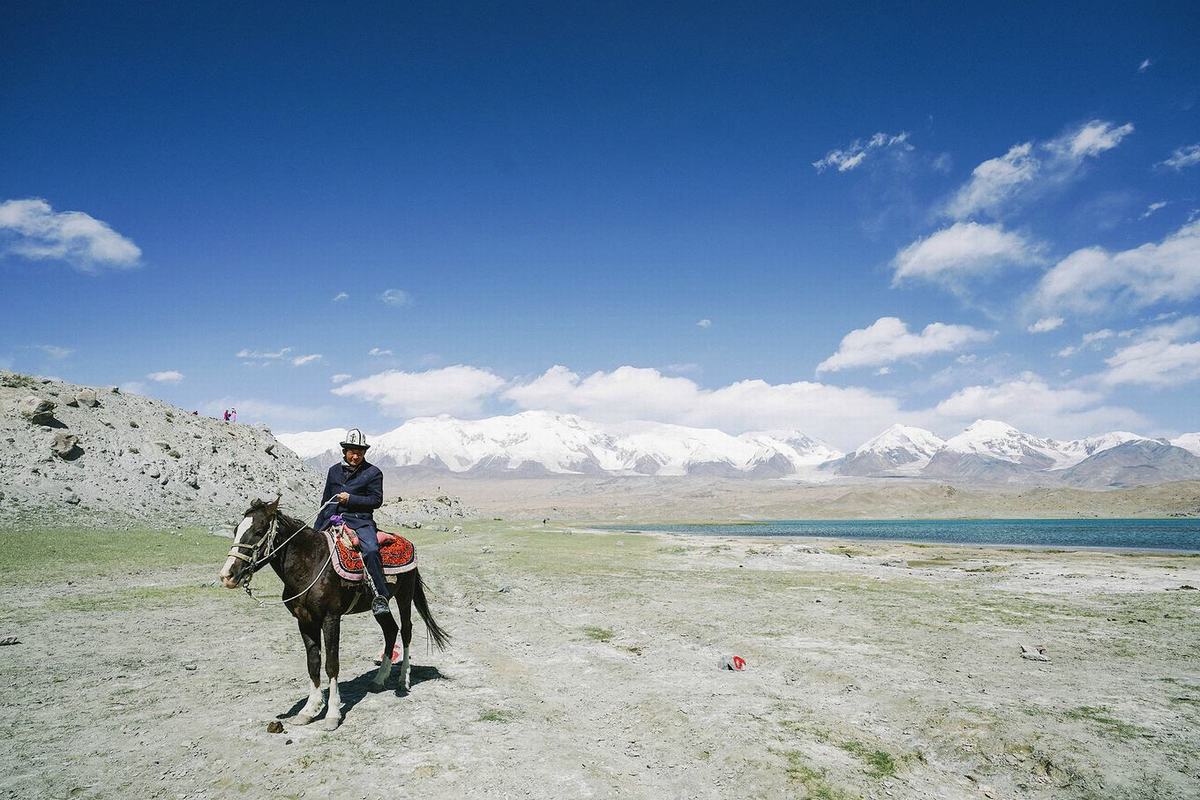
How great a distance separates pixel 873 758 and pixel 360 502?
8.65 m

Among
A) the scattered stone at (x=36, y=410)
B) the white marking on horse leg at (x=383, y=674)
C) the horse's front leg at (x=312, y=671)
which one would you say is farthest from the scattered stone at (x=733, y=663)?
the scattered stone at (x=36, y=410)

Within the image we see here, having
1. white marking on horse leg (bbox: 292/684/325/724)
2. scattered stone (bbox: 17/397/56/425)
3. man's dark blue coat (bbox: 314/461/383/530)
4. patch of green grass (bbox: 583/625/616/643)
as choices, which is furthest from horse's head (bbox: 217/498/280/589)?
scattered stone (bbox: 17/397/56/425)

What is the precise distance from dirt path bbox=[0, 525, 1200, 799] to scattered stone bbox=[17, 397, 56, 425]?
98.5 ft

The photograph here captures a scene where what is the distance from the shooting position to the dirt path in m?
7.05

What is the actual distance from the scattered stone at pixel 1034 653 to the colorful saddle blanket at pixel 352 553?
13469mm

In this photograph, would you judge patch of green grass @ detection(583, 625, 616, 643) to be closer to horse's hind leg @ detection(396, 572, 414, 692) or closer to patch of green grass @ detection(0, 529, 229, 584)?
horse's hind leg @ detection(396, 572, 414, 692)

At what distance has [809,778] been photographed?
23.2 feet

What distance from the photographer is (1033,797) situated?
22.0ft

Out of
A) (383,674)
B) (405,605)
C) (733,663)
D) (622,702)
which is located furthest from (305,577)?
(733,663)

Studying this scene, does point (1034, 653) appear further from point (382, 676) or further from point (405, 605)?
point (382, 676)

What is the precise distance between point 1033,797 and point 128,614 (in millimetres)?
21270

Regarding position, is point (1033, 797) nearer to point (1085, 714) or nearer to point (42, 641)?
point (1085, 714)

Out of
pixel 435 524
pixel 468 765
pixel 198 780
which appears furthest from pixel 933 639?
pixel 435 524

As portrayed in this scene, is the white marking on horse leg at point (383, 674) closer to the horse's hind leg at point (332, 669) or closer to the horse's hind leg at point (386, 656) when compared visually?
the horse's hind leg at point (386, 656)
